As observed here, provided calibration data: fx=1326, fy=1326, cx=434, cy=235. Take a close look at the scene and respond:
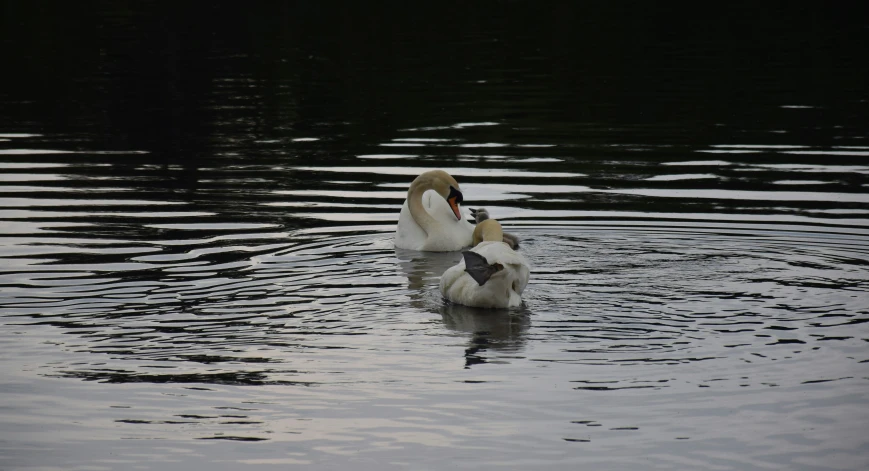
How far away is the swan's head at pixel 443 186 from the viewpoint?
14688 mm

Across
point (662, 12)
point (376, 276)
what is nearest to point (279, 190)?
point (376, 276)

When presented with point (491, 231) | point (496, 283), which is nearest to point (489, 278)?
point (496, 283)

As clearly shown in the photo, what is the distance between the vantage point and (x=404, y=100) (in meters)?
27.2

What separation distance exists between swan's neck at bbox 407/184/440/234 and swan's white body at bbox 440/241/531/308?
2801 mm

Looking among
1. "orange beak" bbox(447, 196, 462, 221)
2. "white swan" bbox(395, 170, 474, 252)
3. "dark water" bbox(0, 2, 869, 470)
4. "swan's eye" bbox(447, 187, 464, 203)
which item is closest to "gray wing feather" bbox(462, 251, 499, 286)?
"dark water" bbox(0, 2, 869, 470)

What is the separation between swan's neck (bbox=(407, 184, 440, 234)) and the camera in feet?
46.4

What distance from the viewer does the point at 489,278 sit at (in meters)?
10.7

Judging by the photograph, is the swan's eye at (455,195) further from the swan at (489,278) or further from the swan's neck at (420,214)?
the swan at (489,278)

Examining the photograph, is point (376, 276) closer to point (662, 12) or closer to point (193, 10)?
point (662, 12)

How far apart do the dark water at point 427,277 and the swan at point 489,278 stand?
138 mm

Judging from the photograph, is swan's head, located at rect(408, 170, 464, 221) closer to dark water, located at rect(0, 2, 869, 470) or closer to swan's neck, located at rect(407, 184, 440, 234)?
swan's neck, located at rect(407, 184, 440, 234)

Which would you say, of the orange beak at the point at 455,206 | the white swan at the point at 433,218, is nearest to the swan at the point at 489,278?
the white swan at the point at 433,218

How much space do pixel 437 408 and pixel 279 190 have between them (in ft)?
31.2

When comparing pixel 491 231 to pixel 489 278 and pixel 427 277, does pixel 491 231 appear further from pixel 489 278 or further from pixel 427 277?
pixel 489 278
